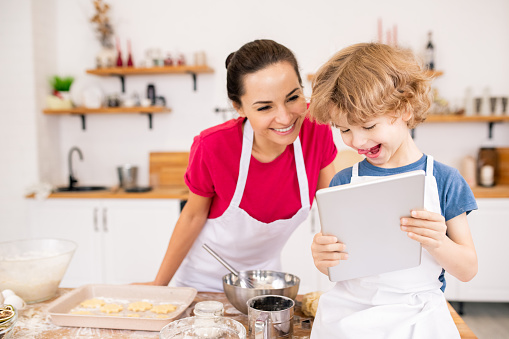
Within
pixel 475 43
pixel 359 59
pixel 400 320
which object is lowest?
pixel 400 320

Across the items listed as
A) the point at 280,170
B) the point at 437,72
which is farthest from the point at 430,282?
the point at 437,72

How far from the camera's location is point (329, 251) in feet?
2.93

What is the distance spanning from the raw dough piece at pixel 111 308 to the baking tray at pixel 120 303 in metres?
0.01

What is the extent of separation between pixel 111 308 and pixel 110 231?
2191 millimetres

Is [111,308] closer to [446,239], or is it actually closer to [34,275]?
[34,275]

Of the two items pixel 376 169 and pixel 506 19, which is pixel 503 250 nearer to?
pixel 506 19

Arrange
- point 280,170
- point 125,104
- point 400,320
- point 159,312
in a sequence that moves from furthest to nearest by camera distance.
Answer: point 125,104
point 280,170
point 159,312
point 400,320

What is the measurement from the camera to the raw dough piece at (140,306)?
1221 mm

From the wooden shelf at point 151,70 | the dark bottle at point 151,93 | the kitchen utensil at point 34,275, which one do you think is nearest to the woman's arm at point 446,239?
the kitchen utensil at point 34,275

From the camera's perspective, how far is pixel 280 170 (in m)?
1.51

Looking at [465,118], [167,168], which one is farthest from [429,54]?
[167,168]

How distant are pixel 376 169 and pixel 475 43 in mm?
3034

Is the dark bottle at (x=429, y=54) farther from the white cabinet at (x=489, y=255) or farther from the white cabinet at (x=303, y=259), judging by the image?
the white cabinet at (x=303, y=259)

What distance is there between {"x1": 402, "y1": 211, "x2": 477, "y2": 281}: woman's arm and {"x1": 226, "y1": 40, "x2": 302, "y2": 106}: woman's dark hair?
0.65 metres
